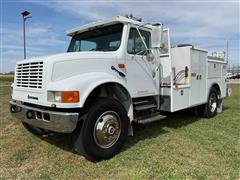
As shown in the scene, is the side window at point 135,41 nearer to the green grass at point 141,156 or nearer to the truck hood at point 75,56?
the truck hood at point 75,56

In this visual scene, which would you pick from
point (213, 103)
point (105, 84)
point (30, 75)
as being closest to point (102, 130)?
point (105, 84)

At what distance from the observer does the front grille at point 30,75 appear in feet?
13.8

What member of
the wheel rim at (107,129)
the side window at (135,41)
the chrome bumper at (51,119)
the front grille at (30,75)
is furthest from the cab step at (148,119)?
the front grille at (30,75)

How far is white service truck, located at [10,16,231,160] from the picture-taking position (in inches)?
158

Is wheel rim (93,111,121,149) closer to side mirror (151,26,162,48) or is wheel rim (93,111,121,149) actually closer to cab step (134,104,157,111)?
cab step (134,104,157,111)

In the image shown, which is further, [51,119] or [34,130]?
[34,130]

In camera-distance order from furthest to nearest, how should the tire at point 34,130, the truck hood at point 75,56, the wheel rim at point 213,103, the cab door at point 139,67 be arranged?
1. the wheel rim at point 213,103
2. the tire at point 34,130
3. the cab door at point 139,67
4. the truck hood at point 75,56

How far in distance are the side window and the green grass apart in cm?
191

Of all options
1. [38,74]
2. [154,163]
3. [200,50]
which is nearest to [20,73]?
[38,74]

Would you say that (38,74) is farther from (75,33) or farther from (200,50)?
(200,50)

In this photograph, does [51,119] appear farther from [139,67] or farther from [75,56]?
[139,67]

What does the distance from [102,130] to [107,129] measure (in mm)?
123

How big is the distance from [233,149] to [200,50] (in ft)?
10.3

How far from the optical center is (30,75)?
4.45m
